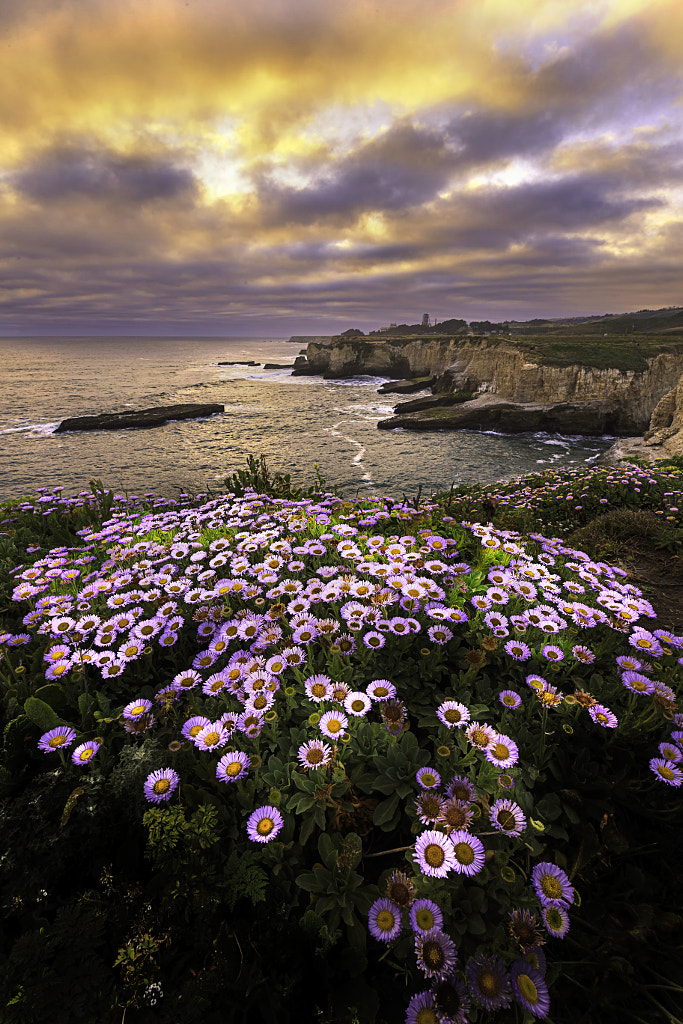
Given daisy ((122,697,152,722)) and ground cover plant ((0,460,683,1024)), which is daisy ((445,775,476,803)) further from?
daisy ((122,697,152,722))

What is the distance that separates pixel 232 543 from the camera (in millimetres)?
4406

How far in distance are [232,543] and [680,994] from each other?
4.03 metres

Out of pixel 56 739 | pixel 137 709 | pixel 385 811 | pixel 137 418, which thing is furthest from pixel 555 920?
pixel 137 418

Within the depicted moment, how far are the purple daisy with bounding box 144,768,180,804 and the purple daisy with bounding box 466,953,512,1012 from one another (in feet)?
4.49

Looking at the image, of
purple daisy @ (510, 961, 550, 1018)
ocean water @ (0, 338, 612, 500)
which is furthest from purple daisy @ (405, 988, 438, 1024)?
ocean water @ (0, 338, 612, 500)

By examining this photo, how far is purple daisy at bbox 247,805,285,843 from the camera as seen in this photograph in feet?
5.69

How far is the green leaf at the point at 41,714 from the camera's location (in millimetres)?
2260

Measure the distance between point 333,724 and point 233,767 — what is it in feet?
1.68

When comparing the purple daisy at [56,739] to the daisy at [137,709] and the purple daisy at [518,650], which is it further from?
the purple daisy at [518,650]

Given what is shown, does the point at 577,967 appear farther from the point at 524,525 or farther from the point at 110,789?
the point at 524,525

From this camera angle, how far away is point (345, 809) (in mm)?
1854

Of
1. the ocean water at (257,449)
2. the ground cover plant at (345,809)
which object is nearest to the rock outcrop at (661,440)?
the ocean water at (257,449)

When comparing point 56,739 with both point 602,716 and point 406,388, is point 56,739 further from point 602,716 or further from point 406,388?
point 406,388

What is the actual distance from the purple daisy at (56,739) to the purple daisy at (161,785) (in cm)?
55
